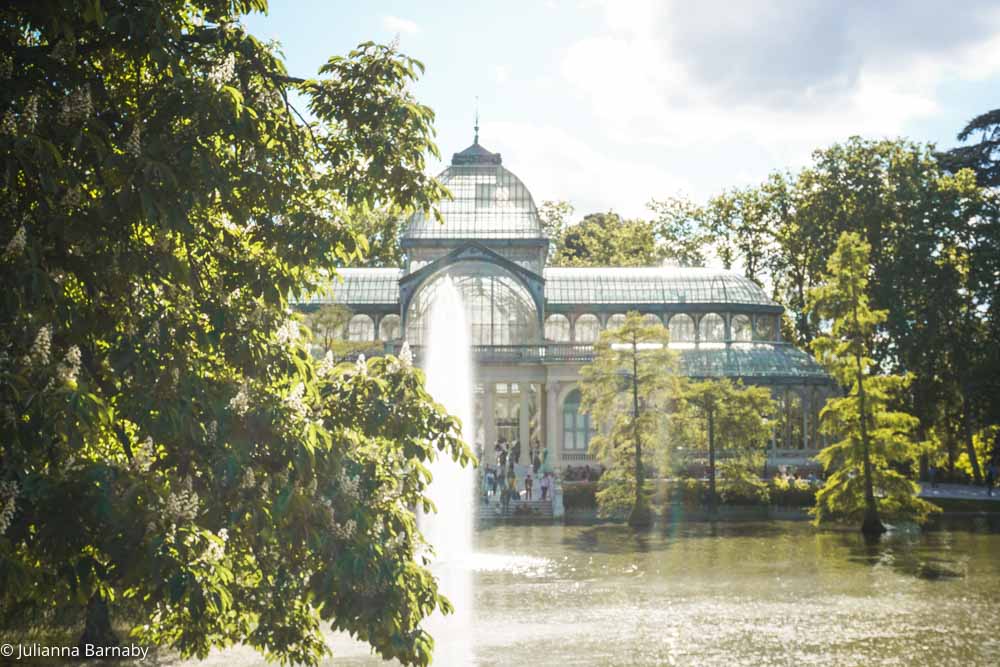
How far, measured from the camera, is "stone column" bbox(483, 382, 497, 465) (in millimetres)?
56562

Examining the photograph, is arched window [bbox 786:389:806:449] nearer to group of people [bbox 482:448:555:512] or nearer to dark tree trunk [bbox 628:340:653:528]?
group of people [bbox 482:448:555:512]

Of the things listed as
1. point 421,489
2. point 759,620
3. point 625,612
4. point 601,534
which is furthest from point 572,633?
point 601,534

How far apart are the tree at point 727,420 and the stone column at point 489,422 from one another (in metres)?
14.9

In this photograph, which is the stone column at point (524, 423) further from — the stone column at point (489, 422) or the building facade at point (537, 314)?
the stone column at point (489, 422)

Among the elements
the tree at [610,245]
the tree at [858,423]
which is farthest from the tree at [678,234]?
the tree at [858,423]

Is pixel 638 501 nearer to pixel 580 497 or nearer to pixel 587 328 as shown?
pixel 580 497

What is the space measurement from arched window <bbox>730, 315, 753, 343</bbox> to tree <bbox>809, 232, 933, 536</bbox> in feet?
75.0

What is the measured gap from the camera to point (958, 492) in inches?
2018

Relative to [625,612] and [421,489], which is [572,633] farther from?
[421,489]

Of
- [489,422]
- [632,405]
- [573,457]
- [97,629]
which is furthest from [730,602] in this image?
[489,422]

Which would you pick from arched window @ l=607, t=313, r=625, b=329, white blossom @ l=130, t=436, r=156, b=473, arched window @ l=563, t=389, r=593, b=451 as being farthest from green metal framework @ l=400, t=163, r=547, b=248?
white blossom @ l=130, t=436, r=156, b=473

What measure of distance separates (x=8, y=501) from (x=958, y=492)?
51.0m

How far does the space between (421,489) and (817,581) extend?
18.1 metres

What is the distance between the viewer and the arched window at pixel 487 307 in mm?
58016
